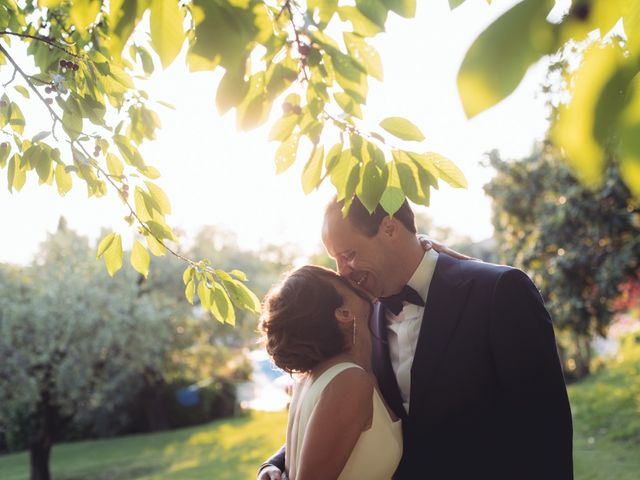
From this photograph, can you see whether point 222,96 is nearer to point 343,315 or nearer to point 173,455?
point 343,315

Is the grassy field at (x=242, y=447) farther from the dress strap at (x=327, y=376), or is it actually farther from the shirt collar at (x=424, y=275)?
the dress strap at (x=327, y=376)

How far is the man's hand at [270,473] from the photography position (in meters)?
3.14

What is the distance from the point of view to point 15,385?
49.0 feet

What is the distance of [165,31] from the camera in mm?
1068

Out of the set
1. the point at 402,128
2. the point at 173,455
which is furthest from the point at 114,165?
the point at 173,455

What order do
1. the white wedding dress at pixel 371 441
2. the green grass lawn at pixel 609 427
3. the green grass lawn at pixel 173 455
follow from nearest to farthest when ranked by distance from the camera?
the white wedding dress at pixel 371 441 → the green grass lawn at pixel 609 427 → the green grass lawn at pixel 173 455

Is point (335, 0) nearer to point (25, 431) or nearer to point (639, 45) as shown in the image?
point (639, 45)

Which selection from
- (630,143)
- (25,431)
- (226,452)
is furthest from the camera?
(25,431)

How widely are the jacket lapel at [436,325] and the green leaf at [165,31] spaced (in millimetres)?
1926

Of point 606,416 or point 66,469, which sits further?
point 66,469

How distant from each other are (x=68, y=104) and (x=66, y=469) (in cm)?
1820

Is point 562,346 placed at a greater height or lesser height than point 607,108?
lesser

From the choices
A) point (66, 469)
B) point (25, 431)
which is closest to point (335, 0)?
point (66, 469)

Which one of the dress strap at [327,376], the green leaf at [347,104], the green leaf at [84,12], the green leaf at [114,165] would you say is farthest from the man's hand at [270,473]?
the green leaf at [84,12]
